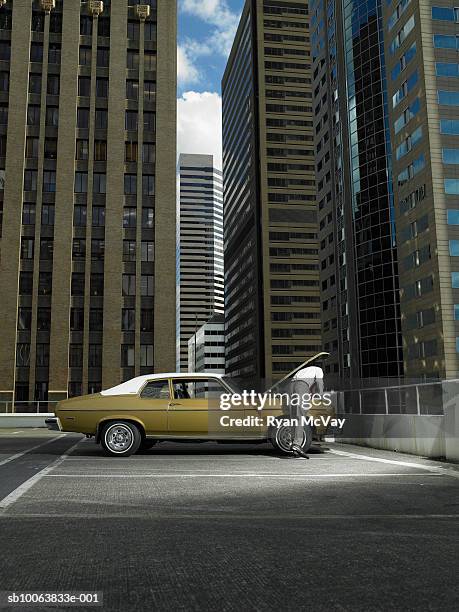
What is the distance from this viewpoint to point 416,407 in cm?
1188

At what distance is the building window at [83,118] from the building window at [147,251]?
36.3ft

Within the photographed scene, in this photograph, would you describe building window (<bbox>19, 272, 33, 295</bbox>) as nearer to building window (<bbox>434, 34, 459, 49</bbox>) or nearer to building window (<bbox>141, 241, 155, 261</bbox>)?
building window (<bbox>141, 241, 155, 261</bbox>)

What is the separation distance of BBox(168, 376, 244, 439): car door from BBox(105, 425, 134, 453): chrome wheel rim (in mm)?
757

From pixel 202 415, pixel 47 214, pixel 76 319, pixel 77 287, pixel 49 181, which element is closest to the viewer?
pixel 202 415

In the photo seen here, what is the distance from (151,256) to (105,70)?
54.0 feet

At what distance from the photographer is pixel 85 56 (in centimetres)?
5272

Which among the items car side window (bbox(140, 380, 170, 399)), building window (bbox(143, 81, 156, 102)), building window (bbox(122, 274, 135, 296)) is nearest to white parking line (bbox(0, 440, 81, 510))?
car side window (bbox(140, 380, 170, 399))

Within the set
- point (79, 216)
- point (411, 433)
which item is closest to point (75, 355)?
point (79, 216)

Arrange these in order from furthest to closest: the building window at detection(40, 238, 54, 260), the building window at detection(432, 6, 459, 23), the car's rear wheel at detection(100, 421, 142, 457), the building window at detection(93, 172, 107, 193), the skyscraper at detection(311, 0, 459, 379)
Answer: the building window at detection(432, 6, 459, 23) → the skyscraper at detection(311, 0, 459, 379) → the building window at detection(93, 172, 107, 193) → the building window at detection(40, 238, 54, 260) → the car's rear wheel at detection(100, 421, 142, 457)

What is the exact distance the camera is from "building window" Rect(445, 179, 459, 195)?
57906 mm

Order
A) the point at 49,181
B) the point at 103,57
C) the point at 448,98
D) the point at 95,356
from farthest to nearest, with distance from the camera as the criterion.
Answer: the point at 448,98, the point at 103,57, the point at 49,181, the point at 95,356

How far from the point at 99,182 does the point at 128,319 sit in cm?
1164

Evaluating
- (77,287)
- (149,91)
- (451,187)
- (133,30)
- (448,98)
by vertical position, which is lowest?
(77,287)

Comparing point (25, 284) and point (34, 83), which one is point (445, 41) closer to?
point (34, 83)
